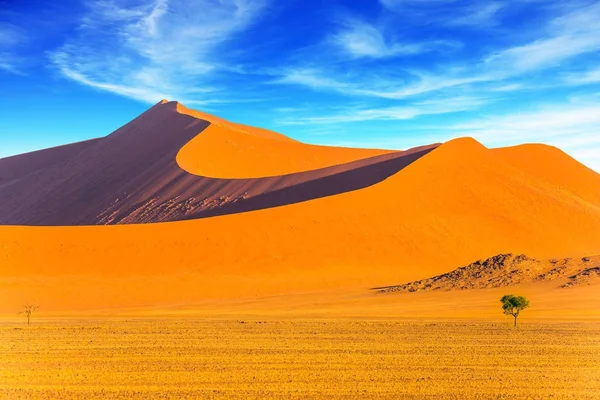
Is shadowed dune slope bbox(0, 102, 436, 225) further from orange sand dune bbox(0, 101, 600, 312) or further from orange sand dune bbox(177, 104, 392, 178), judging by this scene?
orange sand dune bbox(0, 101, 600, 312)

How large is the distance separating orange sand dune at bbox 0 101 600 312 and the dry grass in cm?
1017

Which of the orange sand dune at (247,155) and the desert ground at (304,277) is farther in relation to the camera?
the orange sand dune at (247,155)

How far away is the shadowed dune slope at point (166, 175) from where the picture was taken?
59.3 metres

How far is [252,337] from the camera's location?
23.1 meters

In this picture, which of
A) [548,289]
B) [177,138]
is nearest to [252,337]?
[548,289]

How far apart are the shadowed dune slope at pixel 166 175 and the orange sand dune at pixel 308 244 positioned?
7125 mm

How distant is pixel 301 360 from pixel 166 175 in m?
54.6

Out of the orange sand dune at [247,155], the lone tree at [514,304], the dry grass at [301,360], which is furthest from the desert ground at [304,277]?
the lone tree at [514,304]

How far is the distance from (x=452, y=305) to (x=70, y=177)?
61.9m

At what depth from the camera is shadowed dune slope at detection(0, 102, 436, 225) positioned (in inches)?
2334

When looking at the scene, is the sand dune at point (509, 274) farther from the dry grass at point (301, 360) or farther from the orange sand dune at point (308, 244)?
the dry grass at point (301, 360)

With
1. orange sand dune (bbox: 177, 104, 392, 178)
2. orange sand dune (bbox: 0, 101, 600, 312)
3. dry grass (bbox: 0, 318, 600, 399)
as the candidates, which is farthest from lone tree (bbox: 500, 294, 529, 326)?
orange sand dune (bbox: 177, 104, 392, 178)

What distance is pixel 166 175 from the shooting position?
70.7 meters

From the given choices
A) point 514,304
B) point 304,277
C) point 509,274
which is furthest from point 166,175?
point 514,304
